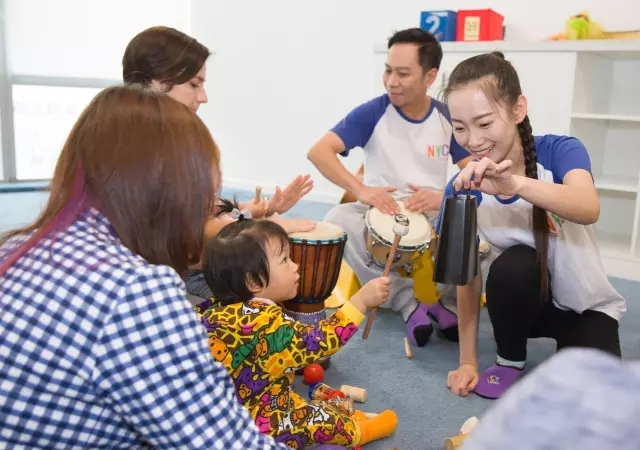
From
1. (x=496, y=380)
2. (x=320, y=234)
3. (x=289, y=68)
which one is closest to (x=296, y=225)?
(x=320, y=234)

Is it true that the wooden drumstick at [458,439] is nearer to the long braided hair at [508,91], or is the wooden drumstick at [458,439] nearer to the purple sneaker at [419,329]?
the long braided hair at [508,91]

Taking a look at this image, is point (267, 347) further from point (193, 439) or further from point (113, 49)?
point (113, 49)

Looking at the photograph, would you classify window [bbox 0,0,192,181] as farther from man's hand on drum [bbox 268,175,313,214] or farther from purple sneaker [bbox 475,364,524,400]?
purple sneaker [bbox 475,364,524,400]

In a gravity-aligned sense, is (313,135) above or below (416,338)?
above

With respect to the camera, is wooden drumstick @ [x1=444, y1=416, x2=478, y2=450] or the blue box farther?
the blue box

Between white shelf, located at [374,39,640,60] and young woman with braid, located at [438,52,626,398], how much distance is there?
1590 mm

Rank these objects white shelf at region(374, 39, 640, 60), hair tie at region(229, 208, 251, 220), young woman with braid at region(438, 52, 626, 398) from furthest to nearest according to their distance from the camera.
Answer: white shelf at region(374, 39, 640, 60) → hair tie at region(229, 208, 251, 220) → young woman with braid at region(438, 52, 626, 398)

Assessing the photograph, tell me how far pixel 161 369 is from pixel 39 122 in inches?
189

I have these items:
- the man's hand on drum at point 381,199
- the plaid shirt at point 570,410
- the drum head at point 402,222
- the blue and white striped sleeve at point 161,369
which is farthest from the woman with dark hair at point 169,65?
the plaid shirt at point 570,410

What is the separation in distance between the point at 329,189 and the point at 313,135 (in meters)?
0.43

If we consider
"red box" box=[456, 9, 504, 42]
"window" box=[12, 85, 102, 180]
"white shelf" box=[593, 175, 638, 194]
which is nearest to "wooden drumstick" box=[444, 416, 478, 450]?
"white shelf" box=[593, 175, 638, 194]

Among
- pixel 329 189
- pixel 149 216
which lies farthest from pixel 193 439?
pixel 329 189

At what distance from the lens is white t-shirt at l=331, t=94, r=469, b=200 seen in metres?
2.57

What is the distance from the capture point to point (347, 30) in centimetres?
441
